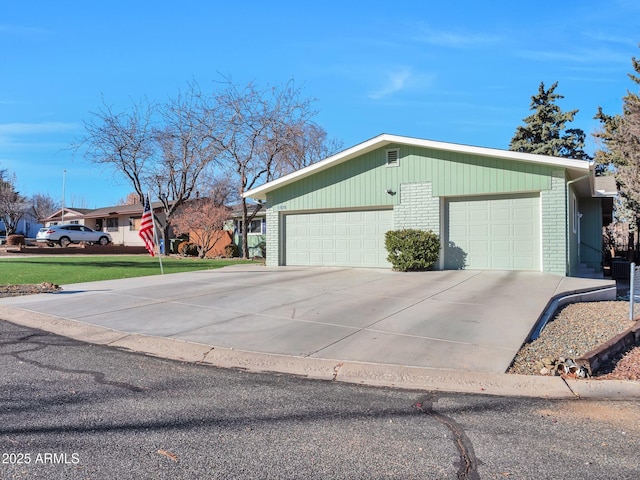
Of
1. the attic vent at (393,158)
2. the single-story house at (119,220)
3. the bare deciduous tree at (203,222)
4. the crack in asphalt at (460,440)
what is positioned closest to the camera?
the crack in asphalt at (460,440)

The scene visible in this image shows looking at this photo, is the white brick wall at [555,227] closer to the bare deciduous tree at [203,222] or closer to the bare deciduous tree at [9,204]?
the bare deciduous tree at [203,222]

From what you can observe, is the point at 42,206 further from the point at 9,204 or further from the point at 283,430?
the point at 283,430

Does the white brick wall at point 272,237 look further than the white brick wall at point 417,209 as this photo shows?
Yes

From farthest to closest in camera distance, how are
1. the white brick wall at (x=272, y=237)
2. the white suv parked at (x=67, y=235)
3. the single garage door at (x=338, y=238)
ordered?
the white suv parked at (x=67, y=235) < the white brick wall at (x=272, y=237) < the single garage door at (x=338, y=238)

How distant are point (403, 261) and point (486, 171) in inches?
149

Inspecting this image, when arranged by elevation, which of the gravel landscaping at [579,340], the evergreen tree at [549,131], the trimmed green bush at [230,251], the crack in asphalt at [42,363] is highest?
the evergreen tree at [549,131]

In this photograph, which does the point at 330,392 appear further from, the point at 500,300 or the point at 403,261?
the point at 403,261

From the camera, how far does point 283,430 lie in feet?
11.3

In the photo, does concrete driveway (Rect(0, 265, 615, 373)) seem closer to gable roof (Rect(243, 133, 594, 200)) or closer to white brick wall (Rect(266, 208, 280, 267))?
gable roof (Rect(243, 133, 594, 200))

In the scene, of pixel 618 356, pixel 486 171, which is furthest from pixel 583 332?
pixel 486 171

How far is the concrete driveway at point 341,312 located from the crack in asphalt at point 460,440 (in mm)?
960

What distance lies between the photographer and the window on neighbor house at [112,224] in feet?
142

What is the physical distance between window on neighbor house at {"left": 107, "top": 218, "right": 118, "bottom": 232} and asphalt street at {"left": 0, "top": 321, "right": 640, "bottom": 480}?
138 feet

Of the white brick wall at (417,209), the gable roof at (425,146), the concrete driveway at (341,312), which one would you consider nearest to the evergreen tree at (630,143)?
the gable roof at (425,146)
